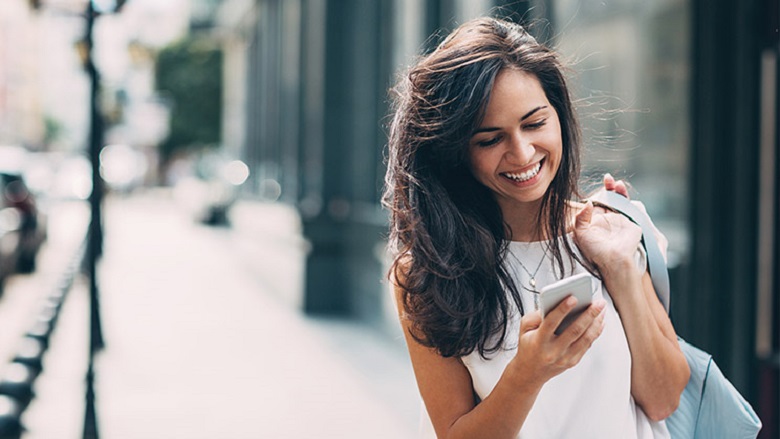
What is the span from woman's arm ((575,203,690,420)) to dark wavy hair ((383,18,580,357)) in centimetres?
8

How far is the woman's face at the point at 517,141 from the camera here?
2.05m

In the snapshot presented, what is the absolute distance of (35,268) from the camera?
18.5 metres

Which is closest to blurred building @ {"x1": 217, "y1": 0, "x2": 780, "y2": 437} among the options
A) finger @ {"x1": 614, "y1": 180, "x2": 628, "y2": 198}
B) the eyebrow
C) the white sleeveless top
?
finger @ {"x1": 614, "y1": 180, "x2": 628, "y2": 198}

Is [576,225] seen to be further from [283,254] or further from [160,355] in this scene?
[283,254]

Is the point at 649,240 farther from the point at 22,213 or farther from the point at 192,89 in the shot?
the point at 192,89

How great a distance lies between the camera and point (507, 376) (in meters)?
1.96

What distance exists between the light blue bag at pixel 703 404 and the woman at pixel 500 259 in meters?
0.04

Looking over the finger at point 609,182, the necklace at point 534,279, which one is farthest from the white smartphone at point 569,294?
the finger at point 609,182

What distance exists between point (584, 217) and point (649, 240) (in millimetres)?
152

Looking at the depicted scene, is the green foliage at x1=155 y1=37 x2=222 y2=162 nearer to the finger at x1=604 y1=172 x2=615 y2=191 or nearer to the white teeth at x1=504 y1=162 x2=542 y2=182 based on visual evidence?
the finger at x1=604 y1=172 x2=615 y2=191

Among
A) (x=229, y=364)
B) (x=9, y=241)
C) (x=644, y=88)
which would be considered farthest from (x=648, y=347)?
(x=9, y=241)

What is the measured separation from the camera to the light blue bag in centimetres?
220

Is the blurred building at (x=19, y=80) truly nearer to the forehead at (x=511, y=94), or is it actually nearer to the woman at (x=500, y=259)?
the woman at (x=500, y=259)

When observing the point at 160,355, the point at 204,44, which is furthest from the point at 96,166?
the point at 204,44
